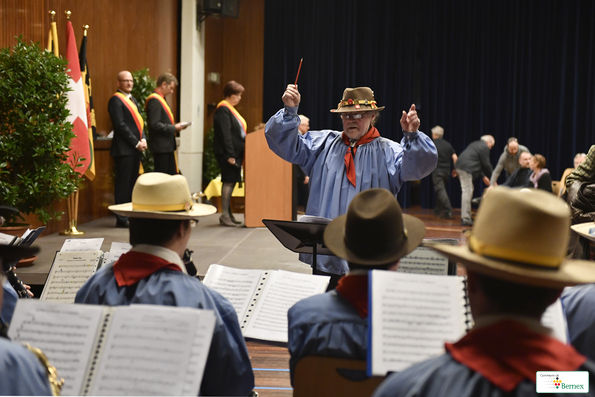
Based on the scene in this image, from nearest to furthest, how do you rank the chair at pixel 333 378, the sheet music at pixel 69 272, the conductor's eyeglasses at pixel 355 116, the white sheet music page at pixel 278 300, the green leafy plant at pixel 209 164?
the chair at pixel 333 378 → the white sheet music page at pixel 278 300 → the sheet music at pixel 69 272 → the conductor's eyeglasses at pixel 355 116 → the green leafy plant at pixel 209 164

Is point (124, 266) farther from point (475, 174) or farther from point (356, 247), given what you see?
point (475, 174)

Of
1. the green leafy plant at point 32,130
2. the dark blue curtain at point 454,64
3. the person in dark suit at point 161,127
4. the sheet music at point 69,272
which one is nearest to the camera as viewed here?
the sheet music at point 69,272

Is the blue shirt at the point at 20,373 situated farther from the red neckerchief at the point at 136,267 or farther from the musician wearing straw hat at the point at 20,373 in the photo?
the red neckerchief at the point at 136,267

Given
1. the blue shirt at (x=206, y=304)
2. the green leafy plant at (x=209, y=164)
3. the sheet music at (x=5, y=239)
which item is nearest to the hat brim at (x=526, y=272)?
the blue shirt at (x=206, y=304)

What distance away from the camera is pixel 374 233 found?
1.56 metres

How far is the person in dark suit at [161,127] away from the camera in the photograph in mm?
6711

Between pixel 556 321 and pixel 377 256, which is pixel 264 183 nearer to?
pixel 377 256

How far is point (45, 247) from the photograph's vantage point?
5.11 m

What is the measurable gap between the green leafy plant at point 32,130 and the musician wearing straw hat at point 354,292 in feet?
11.3

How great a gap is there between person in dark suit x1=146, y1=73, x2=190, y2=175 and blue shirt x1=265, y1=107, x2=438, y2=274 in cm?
381

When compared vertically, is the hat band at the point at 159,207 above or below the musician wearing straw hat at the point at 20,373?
above

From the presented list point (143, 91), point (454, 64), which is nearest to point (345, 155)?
point (143, 91)

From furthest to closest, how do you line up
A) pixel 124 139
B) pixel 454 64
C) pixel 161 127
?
1. pixel 454 64
2. pixel 161 127
3. pixel 124 139

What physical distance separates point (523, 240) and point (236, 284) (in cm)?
117
